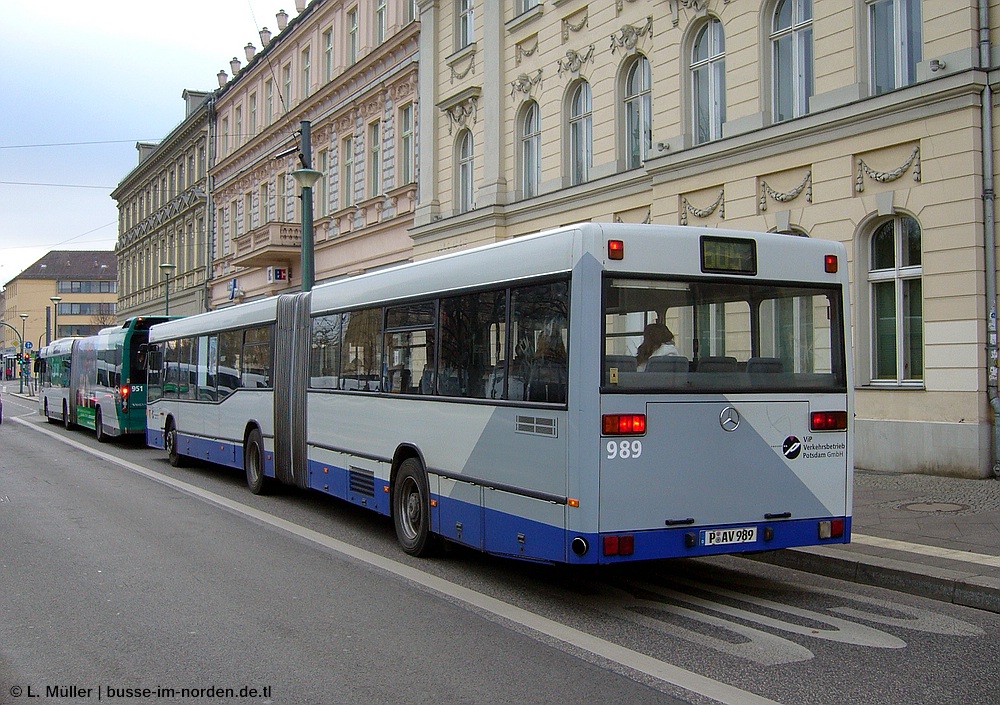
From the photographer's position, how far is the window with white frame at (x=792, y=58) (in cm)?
1561

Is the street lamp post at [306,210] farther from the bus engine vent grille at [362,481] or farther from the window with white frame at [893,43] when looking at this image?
the window with white frame at [893,43]

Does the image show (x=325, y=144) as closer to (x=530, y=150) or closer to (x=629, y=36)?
(x=530, y=150)

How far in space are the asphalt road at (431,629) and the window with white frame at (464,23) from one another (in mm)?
17312

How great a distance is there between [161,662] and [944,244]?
36.6 ft

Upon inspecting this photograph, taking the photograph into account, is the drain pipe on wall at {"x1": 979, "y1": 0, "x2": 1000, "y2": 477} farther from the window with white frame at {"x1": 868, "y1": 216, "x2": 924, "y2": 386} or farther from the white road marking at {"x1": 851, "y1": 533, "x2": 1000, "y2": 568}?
the white road marking at {"x1": 851, "y1": 533, "x2": 1000, "y2": 568}

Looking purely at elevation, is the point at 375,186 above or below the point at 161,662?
above

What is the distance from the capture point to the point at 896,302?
14.2 meters

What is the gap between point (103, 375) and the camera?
80.5 ft

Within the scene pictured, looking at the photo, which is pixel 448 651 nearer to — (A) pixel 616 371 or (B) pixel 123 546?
(A) pixel 616 371

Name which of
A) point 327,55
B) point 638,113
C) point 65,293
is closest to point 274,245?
point 327,55

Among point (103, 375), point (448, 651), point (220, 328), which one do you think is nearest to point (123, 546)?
point (448, 651)

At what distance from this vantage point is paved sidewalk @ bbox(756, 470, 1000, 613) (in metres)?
7.40

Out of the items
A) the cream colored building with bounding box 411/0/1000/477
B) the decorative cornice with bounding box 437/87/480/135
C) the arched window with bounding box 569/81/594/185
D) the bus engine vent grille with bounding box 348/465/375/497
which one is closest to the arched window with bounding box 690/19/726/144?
the cream colored building with bounding box 411/0/1000/477

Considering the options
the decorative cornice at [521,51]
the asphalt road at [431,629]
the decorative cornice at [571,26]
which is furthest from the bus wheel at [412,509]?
the decorative cornice at [521,51]
